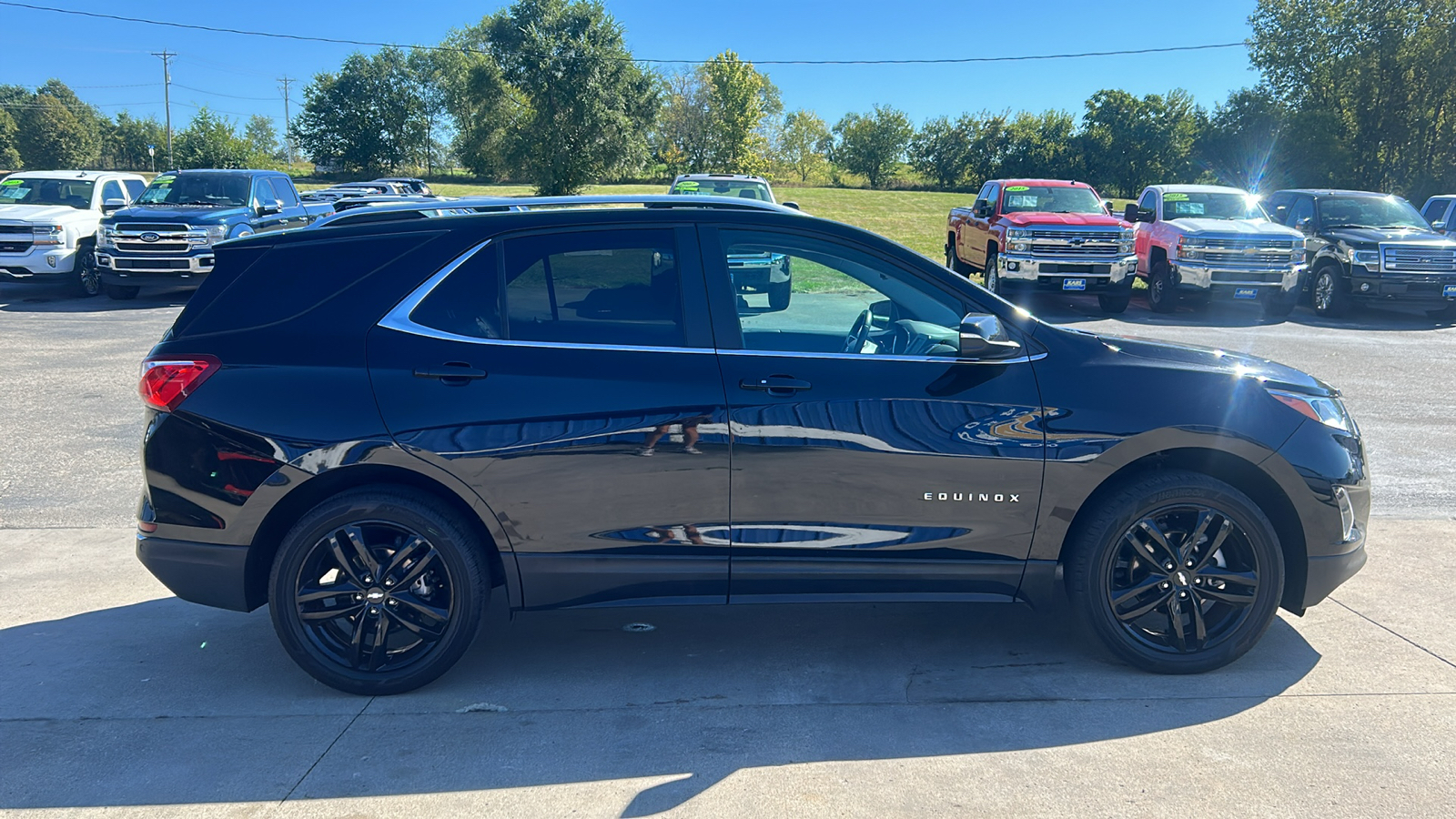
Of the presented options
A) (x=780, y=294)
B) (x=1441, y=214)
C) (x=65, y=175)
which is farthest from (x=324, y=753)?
(x=1441, y=214)

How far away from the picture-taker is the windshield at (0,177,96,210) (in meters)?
17.9

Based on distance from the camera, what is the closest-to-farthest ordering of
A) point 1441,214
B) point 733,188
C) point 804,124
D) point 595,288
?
point 595,288
point 733,188
point 1441,214
point 804,124

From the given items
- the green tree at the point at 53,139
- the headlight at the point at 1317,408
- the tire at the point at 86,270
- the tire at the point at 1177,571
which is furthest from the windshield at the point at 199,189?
the green tree at the point at 53,139

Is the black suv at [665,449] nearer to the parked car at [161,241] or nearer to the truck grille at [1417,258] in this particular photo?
the parked car at [161,241]

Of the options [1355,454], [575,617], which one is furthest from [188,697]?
[1355,454]

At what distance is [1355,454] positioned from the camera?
4.04 meters

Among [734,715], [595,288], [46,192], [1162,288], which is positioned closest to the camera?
[734,715]

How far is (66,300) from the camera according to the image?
17219mm

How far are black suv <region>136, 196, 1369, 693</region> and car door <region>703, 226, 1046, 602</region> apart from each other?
1 centimetres

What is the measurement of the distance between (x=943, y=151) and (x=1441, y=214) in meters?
54.0

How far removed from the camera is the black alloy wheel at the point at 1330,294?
16844 mm

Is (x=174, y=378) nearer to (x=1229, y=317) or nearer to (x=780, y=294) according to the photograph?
(x=780, y=294)

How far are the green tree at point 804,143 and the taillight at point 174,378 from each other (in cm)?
8562

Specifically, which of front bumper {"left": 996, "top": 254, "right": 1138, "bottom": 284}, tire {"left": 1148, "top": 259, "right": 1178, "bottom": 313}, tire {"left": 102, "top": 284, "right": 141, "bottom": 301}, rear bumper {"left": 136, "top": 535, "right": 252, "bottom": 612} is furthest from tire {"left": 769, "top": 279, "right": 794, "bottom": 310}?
tire {"left": 102, "top": 284, "right": 141, "bottom": 301}
